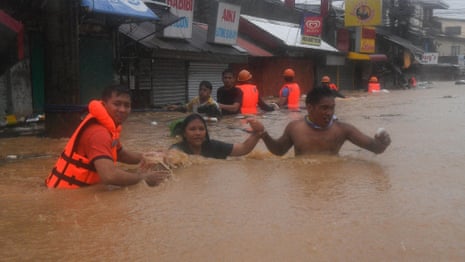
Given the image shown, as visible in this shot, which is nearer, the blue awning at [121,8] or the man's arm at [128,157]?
the man's arm at [128,157]

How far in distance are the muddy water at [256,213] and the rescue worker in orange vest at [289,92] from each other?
629cm

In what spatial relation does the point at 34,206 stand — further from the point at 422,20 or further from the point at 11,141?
the point at 422,20

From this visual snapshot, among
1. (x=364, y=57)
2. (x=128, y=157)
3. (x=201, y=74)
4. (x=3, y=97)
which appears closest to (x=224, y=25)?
(x=201, y=74)

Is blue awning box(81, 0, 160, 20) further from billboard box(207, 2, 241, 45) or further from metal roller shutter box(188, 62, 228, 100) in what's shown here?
metal roller shutter box(188, 62, 228, 100)

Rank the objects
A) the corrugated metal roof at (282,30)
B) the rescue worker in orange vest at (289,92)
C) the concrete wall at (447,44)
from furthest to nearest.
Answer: the concrete wall at (447,44) < the corrugated metal roof at (282,30) < the rescue worker in orange vest at (289,92)

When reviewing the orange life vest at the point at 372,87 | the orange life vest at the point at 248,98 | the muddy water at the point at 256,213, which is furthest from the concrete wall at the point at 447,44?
the muddy water at the point at 256,213

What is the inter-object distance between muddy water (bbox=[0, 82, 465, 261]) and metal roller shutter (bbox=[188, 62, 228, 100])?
11.6 metres

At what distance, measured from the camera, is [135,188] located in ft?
13.0

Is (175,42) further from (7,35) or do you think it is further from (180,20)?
(7,35)

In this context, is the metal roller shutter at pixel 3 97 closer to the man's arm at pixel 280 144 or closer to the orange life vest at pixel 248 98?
the orange life vest at pixel 248 98

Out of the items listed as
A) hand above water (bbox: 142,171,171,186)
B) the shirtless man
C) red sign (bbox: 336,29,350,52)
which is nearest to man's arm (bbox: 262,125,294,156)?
the shirtless man

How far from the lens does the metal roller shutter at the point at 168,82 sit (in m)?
15.5

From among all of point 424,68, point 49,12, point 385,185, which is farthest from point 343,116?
point 424,68

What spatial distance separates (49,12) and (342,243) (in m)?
6.32
